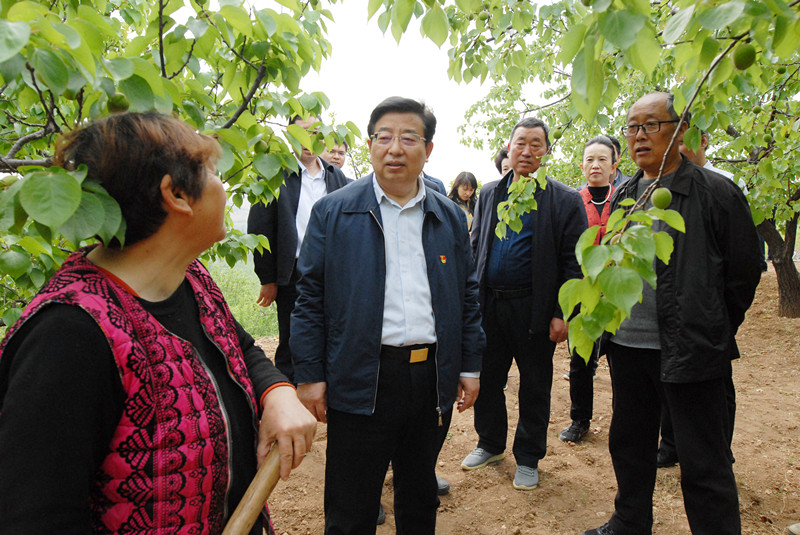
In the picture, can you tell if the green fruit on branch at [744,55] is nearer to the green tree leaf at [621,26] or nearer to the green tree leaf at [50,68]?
the green tree leaf at [621,26]

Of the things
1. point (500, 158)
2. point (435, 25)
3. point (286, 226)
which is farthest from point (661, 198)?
point (500, 158)

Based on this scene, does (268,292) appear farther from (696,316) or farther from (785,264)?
(785,264)

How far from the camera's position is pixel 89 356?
105 cm

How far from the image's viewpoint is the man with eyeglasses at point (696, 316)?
7.61 ft

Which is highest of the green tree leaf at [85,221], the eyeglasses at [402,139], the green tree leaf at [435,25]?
the green tree leaf at [435,25]

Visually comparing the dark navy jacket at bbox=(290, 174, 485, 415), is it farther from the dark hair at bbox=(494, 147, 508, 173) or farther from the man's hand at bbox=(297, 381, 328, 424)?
the dark hair at bbox=(494, 147, 508, 173)

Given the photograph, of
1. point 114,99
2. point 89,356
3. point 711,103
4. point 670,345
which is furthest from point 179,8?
point 670,345

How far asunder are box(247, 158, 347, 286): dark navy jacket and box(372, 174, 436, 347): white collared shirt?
4.54ft

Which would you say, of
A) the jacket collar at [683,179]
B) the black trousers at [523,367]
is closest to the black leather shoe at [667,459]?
the black trousers at [523,367]

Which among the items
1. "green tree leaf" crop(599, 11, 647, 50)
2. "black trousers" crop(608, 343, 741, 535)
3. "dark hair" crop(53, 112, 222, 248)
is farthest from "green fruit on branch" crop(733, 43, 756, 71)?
"dark hair" crop(53, 112, 222, 248)

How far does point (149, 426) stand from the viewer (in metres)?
1.14

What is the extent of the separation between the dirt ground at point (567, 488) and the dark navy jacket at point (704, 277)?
1.39 meters

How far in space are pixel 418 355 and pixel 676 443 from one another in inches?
51.3

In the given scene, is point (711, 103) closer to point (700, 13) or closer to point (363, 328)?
point (700, 13)
